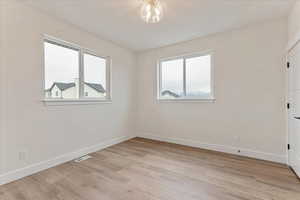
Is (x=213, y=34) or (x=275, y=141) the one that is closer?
(x=275, y=141)

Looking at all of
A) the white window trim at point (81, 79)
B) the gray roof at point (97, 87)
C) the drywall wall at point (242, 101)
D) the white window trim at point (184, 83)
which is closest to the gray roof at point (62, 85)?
the white window trim at point (81, 79)

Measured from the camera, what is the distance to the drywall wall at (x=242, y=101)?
260cm

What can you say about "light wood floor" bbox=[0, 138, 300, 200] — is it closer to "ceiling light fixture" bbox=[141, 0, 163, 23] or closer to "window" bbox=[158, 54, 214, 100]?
"window" bbox=[158, 54, 214, 100]

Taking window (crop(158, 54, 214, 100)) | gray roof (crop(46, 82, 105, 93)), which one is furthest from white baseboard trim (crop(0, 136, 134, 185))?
window (crop(158, 54, 214, 100))

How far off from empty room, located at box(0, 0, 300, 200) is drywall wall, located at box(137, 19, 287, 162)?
2cm

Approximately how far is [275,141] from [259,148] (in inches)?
11.3

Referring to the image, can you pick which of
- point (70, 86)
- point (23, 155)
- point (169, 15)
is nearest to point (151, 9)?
point (169, 15)

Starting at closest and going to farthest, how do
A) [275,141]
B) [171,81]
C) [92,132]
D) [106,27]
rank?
[275,141] → [106,27] → [92,132] → [171,81]

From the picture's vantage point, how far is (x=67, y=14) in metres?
2.44

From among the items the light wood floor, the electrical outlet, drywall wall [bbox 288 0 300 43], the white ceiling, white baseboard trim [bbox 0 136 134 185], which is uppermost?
the white ceiling

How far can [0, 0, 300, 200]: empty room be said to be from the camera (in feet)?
6.51

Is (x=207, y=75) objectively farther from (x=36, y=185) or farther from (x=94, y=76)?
(x=36, y=185)

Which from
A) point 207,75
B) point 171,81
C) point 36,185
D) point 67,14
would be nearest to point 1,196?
point 36,185

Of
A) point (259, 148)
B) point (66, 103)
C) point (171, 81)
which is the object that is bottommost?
point (259, 148)
